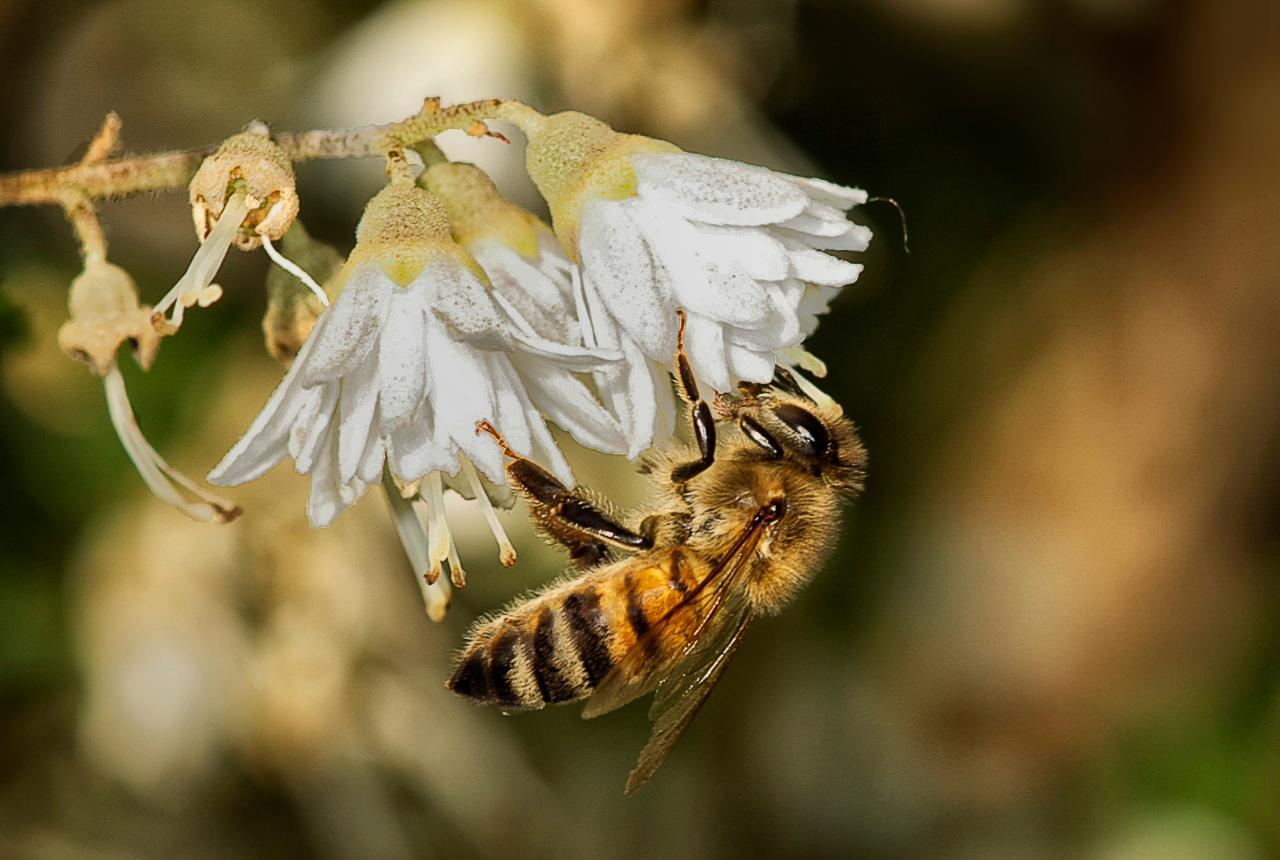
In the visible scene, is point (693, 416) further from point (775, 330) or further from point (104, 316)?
point (104, 316)

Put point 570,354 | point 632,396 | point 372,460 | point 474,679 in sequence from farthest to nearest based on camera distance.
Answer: point 474,679 < point 632,396 < point 372,460 < point 570,354

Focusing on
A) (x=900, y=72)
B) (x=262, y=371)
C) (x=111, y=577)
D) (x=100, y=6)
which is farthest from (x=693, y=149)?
(x=111, y=577)

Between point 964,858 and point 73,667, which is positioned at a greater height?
point 73,667

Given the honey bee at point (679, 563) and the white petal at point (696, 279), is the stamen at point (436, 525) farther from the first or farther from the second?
the white petal at point (696, 279)

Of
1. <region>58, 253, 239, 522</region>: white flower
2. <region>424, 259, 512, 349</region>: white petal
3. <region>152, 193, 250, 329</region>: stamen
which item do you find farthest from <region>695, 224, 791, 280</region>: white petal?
<region>58, 253, 239, 522</region>: white flower

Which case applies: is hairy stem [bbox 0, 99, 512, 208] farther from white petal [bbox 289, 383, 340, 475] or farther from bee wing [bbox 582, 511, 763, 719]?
bee wing [bbox 582, 511, 763, 719]

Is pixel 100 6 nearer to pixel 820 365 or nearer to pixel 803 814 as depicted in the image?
pixel 820 365

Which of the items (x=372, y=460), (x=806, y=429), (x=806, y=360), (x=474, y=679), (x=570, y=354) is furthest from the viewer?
(x=806, y=429)

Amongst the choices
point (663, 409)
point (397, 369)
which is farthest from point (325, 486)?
point (663, 409)
